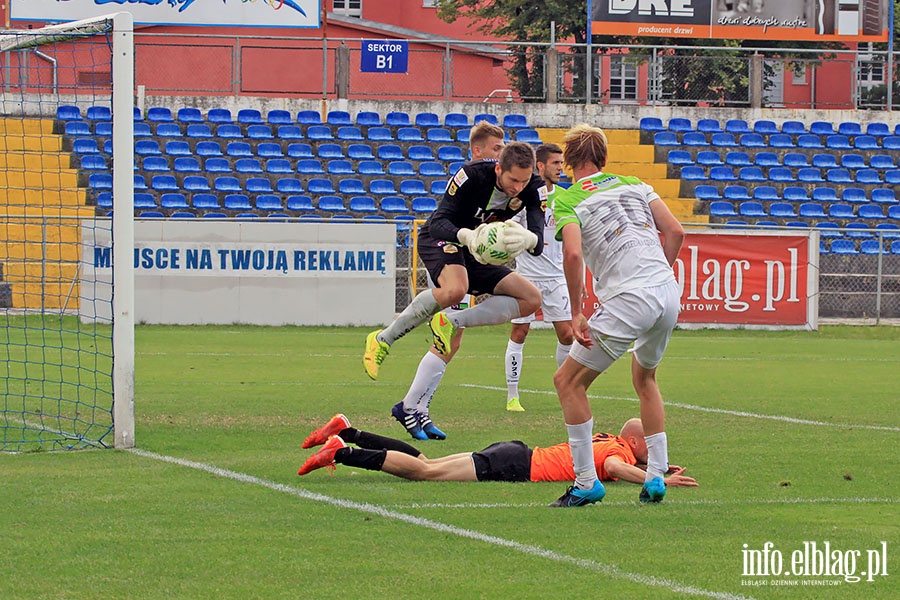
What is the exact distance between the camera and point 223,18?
3080 cm

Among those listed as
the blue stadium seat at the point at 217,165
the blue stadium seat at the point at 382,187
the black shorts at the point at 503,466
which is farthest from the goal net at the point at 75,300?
the blue stadium seat at the point at 382,187

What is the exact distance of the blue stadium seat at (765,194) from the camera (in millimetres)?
28906

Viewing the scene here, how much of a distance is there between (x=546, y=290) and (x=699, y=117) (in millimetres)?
21782

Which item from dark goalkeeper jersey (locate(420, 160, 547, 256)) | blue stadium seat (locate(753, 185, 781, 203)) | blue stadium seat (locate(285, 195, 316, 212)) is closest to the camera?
dark goalkeeper jersey (locate(420, 160, 547, 256))

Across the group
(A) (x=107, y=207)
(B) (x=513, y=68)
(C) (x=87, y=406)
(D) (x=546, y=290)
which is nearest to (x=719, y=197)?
(B) (x=513, y=68)

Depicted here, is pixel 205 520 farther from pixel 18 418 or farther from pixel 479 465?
pixel 18 418

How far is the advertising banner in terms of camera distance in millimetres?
31844

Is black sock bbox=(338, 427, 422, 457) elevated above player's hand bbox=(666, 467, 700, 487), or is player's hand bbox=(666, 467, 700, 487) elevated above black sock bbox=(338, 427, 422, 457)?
black sock bbox=(338, 427, 422, 457)

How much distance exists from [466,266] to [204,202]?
698 inches

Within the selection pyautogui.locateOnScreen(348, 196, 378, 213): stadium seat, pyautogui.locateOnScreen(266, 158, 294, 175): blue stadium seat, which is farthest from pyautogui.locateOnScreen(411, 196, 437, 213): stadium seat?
pyautogui.locateOnScreen(266, 158, 294, 175): blue stadium seat

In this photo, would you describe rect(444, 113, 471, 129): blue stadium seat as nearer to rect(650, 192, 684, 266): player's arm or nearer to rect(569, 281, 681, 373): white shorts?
rect(650, 192, 684, 266): player's arm

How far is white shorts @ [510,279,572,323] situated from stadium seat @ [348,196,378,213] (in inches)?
587

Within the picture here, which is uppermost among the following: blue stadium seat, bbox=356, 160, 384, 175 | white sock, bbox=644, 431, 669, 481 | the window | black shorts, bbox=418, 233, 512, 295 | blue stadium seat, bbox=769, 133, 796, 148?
the window

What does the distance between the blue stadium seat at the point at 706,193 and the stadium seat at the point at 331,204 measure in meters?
8.13
